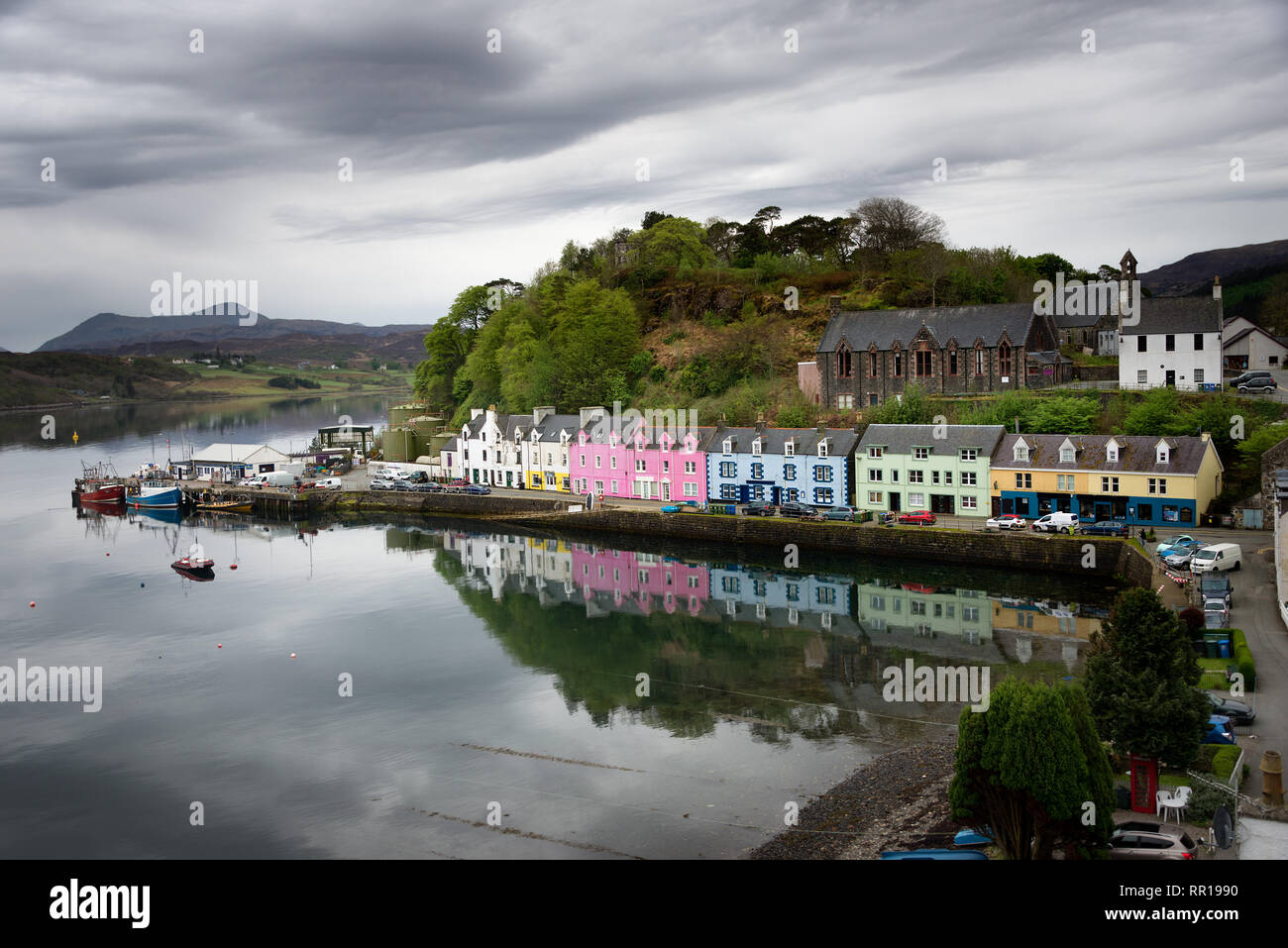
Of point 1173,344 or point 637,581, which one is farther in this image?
point 1173,344

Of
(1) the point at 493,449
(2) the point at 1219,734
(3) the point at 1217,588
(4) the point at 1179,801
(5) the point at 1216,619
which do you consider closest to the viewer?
(4) the point at 1179,801

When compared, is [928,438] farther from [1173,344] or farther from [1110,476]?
[1173,344]

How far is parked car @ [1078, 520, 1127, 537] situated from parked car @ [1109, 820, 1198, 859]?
23898 mm

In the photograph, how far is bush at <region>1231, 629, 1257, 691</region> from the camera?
69.5 feet

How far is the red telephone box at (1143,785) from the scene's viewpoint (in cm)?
1642

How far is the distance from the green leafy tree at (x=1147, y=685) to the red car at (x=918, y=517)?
22.3 m

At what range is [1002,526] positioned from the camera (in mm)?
39562

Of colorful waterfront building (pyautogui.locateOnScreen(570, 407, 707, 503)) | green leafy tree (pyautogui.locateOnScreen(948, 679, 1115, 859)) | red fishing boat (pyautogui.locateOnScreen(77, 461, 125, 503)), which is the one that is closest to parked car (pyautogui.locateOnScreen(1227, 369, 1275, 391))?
colorful waterfront building (pyautogui.locateOnScreen(570, 407, 707, 503))

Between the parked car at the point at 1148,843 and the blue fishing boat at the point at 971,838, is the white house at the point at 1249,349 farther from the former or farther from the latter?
the blue fishing boat at the point at 971,838

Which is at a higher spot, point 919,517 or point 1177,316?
point 1177,316

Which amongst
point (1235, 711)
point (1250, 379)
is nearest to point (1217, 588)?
point (1235, 711)

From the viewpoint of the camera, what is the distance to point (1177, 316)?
46.7m

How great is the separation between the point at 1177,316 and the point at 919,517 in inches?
663

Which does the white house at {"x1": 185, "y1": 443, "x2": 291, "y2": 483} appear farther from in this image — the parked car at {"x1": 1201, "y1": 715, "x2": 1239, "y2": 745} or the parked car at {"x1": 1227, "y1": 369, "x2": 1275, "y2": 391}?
the parked car at {"x1": 1201, "y1": 715, "x2": 1239, "y2": 745}
